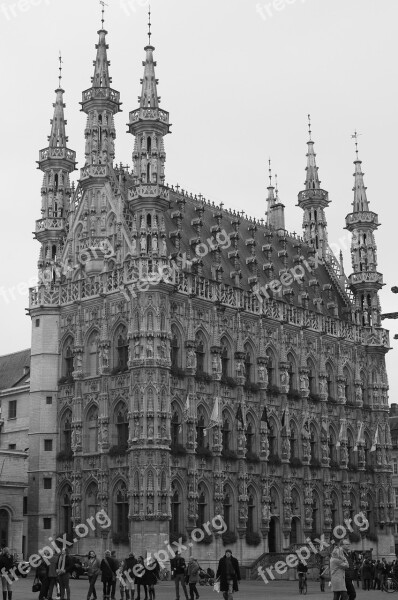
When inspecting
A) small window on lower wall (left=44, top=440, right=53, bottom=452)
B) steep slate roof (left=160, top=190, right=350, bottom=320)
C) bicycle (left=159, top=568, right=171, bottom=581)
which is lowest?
bicycle (left=159, top=568, right=171, bottom=581)

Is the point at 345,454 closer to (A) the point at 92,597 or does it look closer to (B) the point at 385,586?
(B) the point at 385,586

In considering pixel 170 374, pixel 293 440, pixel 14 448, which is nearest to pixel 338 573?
pixel 170 374

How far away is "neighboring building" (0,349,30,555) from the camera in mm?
72625

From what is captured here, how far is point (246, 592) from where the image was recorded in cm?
5200

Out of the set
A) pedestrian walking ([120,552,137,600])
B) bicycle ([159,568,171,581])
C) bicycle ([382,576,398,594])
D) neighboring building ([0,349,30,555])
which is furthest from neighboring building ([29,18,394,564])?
pedestrian walking ([120,552,137,600])

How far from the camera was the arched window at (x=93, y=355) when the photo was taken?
70950mm

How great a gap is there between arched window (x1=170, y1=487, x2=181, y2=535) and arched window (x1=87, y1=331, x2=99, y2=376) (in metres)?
10.8

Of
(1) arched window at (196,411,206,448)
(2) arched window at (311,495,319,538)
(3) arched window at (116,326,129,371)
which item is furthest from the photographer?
(2) arched window at (311,495,319,538)

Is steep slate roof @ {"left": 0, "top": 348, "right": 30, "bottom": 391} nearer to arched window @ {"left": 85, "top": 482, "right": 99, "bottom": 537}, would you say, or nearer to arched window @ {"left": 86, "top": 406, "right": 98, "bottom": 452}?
arched window @ {"left": 86, "top": 406, "right": 98, "bottom": 452}

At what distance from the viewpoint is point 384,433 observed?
3497 inches

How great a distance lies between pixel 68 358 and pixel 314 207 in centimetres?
3502

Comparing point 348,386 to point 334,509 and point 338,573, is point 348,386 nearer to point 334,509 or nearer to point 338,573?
point 334,509

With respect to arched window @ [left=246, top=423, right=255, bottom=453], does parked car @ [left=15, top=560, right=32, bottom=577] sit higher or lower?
lower

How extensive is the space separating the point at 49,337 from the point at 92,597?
36103 mm
